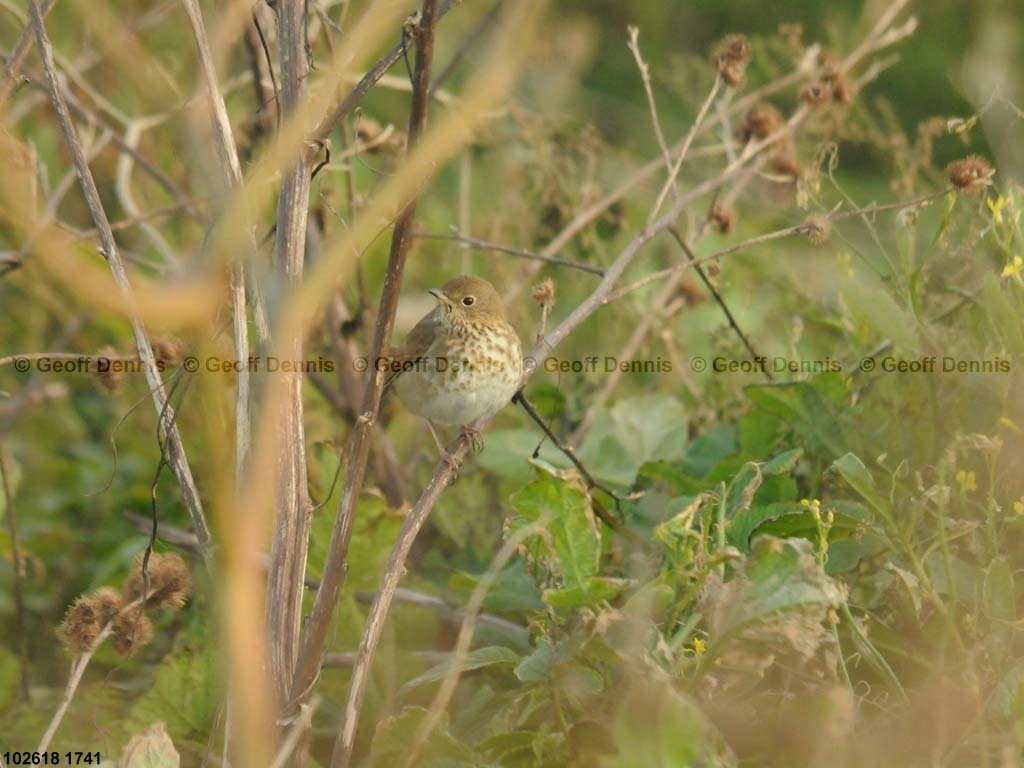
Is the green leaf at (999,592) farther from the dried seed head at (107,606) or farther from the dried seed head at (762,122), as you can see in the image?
the dried seed head at (107,606)

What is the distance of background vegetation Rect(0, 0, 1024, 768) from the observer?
159 centimetres

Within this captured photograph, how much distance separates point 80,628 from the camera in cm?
175

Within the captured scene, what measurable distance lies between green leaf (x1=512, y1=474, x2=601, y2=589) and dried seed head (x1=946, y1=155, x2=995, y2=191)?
2.37 feet

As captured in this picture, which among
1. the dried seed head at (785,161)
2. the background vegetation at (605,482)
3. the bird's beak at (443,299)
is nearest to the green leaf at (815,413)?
the background vegetation at (605,482)

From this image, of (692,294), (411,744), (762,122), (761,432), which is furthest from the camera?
(692,294)

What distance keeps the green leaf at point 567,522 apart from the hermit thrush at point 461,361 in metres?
0.31

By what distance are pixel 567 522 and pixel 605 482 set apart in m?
0.62

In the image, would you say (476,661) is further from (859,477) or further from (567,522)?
(859,477)

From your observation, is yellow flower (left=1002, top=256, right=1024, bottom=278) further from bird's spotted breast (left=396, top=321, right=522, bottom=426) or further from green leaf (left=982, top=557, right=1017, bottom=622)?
bird's spotted breast (left=396, top=321, right=522, bottom=426)

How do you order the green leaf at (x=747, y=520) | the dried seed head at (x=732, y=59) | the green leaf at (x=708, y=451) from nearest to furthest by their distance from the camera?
the green leaf at (x=747, y=520) → the dried seed head at (x=732, y=59) → the green leaf at (x=708, y=451)

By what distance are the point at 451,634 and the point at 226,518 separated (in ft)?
3.08

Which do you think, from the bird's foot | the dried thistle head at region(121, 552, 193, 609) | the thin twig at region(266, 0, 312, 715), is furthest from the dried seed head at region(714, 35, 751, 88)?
the dried thistle head at region(121, 552, 193, 609)

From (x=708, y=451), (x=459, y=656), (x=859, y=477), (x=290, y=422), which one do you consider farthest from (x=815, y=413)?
(x=290, y=422)

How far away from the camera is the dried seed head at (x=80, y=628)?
175 cm
